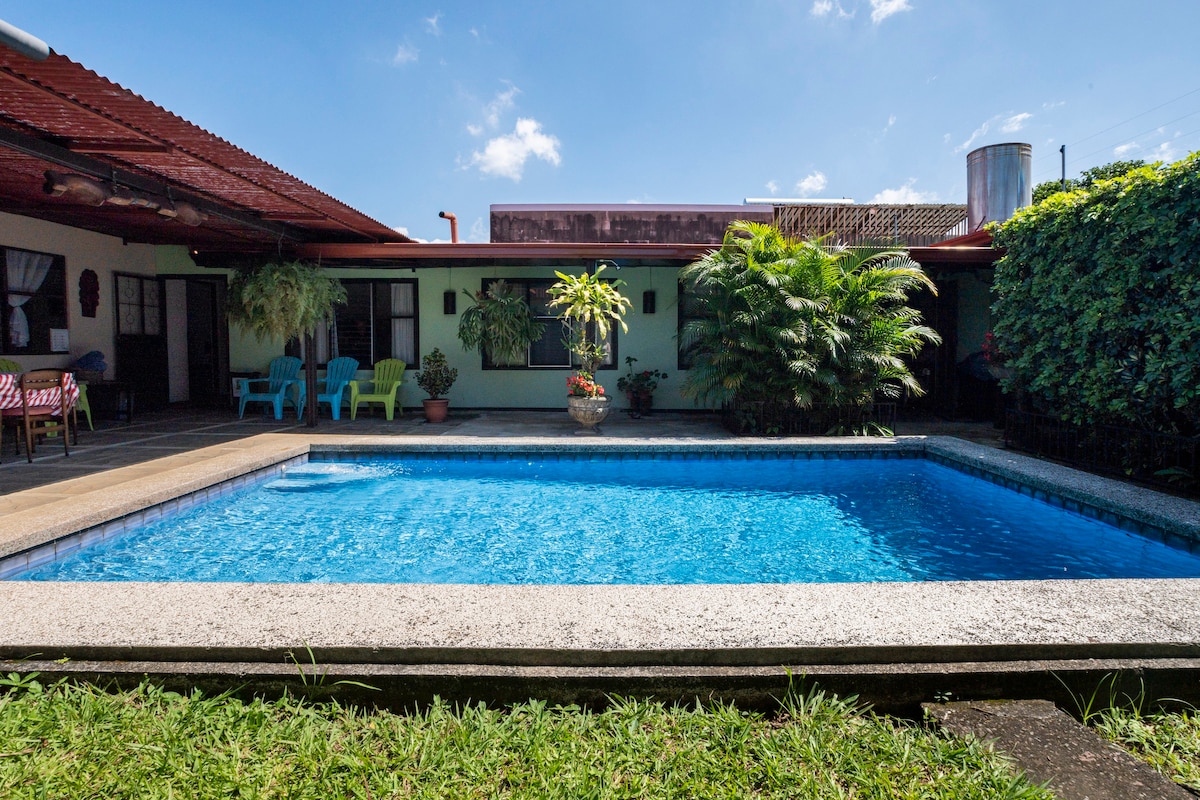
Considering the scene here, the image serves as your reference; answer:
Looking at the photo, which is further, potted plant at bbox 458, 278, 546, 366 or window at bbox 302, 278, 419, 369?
window at bbox 302, 278, 419, 369

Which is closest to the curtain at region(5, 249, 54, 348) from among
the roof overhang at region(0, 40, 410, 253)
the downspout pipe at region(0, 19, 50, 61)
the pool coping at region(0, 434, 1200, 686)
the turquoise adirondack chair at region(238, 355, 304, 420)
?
the roof overhang at region(0, 40, 410, 253)

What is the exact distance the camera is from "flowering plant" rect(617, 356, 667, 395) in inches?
380

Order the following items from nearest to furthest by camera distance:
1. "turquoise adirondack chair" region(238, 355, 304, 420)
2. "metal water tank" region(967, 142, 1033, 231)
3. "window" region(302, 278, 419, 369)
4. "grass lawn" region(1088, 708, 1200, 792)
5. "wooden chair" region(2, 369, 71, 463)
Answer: "grass lawn" region(1088, 708, 1200, 792) → "wooden chair" region(2, 369, 71, 463) → "turquoise adirondack chair" region(238, 355, 304, 420) → "window" region(302, 278, 419, 369) → "metal water tank" region(967, 142, 1033, 231)

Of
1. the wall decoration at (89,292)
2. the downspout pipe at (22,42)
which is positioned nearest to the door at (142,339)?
the wall decoration at (89,292)

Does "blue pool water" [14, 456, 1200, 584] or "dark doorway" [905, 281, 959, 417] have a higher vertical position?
"dark doorway" [905, 281, 959, 417]

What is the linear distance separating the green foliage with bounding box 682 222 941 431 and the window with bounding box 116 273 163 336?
8102 millimetres

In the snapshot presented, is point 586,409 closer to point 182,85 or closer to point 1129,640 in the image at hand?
point 1129,640

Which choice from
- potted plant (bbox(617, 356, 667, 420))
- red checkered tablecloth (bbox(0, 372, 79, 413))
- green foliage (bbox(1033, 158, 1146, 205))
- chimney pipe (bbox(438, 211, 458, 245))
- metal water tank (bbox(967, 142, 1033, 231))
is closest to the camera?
red checkered tablecloth (bbox(0, 372, 79, 413))

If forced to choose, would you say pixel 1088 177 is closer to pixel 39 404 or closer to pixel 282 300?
pixel 282 300

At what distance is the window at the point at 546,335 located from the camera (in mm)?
10070

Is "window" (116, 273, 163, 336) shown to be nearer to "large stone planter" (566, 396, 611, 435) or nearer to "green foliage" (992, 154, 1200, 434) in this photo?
"large stone planter" (566, 396, 611, 435)

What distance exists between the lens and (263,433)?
7.57m

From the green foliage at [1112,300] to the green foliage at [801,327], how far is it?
1.27 m

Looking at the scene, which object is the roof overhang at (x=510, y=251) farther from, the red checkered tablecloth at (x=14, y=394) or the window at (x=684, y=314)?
the red checkered tablecloth at (x=14, y=394)
